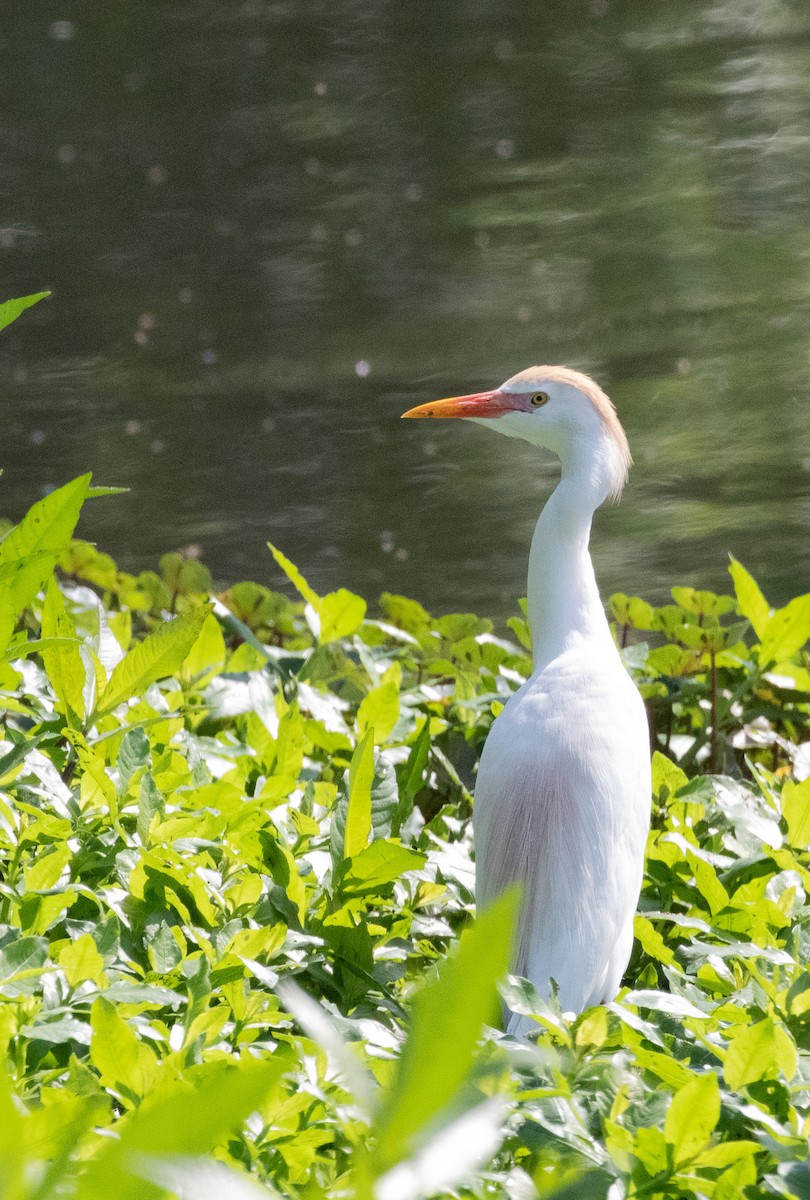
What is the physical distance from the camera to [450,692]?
2.20 meters

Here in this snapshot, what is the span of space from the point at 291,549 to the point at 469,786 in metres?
2.41

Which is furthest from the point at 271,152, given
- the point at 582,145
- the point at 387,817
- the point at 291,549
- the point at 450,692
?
the point at 387,817

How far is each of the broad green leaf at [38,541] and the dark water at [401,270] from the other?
2780mm

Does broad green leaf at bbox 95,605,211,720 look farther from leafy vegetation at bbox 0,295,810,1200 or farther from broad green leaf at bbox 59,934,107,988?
broad green leaf at bbox 59,934,107,988

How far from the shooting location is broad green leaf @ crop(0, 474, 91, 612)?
119 centimetres

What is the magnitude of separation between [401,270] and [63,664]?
16.9ft

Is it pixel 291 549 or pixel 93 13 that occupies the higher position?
pixel 93 13

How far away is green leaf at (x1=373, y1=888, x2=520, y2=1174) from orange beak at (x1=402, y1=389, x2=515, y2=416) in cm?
182

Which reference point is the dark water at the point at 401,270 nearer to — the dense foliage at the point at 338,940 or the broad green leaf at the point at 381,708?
the dense foliage at the point at 338,940

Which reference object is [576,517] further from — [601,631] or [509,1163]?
[509,1163]

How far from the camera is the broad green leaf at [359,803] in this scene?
1.27 meters

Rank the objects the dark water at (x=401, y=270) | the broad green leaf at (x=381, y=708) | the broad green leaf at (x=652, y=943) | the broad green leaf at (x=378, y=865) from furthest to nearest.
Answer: the dark water at (x=401, y=270) < the broad green leaf at (x=381, y=708) < the broad green leaf at (x=652, y=943) < the broad green leaf at (x=378, y=865)

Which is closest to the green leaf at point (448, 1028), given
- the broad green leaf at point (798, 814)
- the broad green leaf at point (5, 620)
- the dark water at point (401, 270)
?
the broad green leaf at point (5, 620)

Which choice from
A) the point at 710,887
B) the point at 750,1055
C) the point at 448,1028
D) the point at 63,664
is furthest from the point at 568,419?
the point at 448,1028
